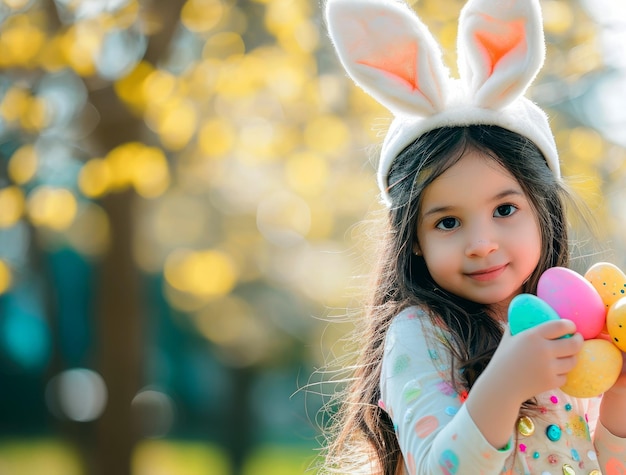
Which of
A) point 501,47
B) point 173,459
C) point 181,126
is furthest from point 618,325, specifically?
point 173,459

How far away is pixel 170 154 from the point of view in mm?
6258

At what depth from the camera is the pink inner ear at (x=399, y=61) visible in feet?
6.00

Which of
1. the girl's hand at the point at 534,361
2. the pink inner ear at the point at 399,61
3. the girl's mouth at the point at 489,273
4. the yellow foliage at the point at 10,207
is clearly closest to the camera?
the girl's hand at the point at 534,361

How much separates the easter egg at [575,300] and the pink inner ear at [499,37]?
1.61 ft

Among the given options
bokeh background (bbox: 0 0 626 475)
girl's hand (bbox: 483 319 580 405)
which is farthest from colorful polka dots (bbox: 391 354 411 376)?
bokeh background (bbox: 0 0 626 475)

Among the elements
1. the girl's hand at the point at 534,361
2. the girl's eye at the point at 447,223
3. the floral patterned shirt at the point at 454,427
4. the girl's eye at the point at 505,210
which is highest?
the girl's eye at the point at 505,210

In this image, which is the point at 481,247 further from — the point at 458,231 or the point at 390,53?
the point at 390,53

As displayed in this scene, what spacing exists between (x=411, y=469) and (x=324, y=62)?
5.22 m

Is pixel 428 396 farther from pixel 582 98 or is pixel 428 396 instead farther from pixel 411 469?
pixel 582 98

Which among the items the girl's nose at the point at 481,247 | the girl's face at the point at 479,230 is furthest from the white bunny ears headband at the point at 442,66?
the girl's nose at the point at 481,247

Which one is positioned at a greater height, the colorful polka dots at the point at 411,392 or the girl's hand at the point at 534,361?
the girl's hand at the point at 534,361

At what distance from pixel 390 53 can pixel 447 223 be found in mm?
395

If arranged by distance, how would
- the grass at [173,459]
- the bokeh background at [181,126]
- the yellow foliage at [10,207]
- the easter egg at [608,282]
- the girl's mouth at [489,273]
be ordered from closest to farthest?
the easter egg at [608,282] → the girl's mouth at [489,273] → the bokeh background at [181,126] → the yellow foliage at [10,207] → the grass at [173,459]

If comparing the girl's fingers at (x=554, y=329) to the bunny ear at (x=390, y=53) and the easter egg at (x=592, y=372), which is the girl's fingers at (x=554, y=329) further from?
the bunny ear at (x=390, y=53)
